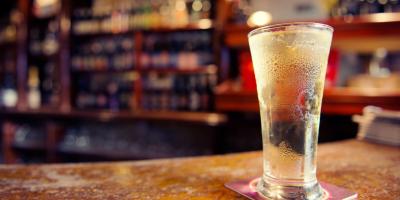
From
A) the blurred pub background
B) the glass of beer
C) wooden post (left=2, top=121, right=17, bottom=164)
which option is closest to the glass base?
the glass of beer

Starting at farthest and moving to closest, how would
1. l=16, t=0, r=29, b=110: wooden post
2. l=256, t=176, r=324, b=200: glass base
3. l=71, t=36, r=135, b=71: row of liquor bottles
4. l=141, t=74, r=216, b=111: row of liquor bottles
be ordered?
l=16, t=0, r=29, b=110: wooden post < l=71, t=36, r=135, b=71: row of liquor bottles < l=141, t=74, r=216, b=111: row of liquor bottles < l=256, t=176, r=324, b=200: glass base

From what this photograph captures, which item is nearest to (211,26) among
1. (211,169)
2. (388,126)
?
(388,126)

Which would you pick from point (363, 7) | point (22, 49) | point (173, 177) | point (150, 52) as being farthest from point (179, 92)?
point (173, 177)

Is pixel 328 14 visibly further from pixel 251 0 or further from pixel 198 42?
pixel 198 42

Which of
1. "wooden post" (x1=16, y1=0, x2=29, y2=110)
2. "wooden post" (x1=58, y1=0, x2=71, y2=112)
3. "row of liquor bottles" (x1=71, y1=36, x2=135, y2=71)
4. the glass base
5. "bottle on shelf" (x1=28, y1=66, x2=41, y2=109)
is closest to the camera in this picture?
the glass base

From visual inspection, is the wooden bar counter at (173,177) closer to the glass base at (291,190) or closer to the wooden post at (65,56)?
the glass base at (291,190)

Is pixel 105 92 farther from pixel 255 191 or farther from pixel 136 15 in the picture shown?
pixel 255 191

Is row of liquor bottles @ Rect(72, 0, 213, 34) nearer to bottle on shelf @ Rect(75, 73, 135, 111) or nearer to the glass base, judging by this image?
bottle on shelf @ Rect(75, 73, 135, 111)
